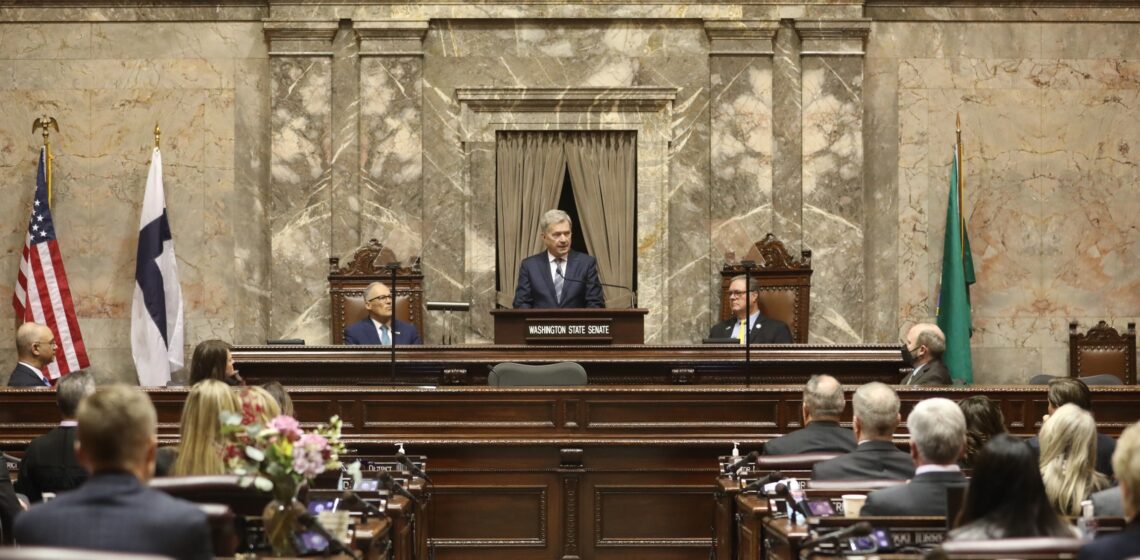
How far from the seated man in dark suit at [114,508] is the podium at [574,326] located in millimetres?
6292

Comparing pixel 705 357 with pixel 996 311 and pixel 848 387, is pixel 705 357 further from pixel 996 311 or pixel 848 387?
pixel 996 311

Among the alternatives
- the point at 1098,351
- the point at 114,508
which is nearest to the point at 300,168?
the point at 1098,351

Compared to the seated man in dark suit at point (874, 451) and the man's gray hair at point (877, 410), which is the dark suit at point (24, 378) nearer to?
the seated man in dark suit at point (874, 451)

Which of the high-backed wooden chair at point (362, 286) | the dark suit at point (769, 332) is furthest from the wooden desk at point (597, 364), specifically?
the high-backed wooden chair at point (362, 286)

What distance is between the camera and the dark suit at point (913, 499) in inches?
201

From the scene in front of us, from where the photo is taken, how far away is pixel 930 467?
521cm

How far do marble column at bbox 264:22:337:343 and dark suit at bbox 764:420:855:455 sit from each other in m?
6.50

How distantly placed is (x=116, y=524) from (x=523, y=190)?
925cm

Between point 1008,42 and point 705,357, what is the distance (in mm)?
5198

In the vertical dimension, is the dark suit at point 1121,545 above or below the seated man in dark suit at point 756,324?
below

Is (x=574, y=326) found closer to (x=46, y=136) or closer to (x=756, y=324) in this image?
(x=756, y=324)

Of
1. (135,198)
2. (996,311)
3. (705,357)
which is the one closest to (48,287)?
(135,198)

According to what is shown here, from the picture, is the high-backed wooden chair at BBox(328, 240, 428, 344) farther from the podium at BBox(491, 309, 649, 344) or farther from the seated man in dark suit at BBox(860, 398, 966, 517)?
the seated man in dark suit at BBox(860, 398, 966, 517)

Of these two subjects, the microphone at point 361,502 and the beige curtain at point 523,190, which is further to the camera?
the beige curtain at point 523,190
